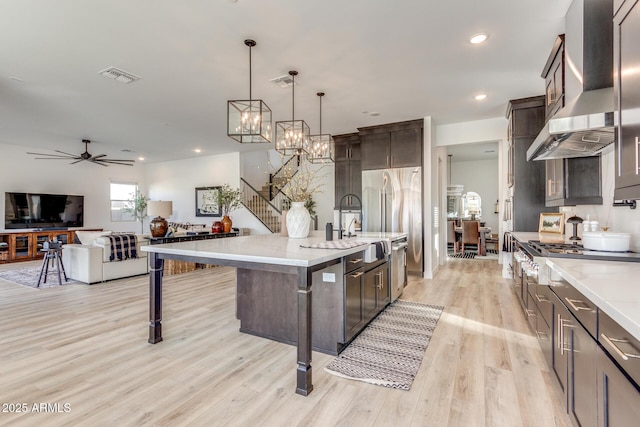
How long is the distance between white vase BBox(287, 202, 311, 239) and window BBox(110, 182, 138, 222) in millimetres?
9223

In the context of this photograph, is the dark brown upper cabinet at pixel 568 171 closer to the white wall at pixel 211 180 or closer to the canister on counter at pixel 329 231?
the canister on counter at pixel 329 231

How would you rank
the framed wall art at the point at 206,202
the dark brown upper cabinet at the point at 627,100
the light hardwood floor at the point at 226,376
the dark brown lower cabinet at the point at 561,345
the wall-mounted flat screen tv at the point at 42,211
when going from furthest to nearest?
the framed wall art at the point at 206,202 → the wall-mounted flat screen tv at the point at 42,211 → the light hardwood floor at the point at 226,376 → the dark brown lower cabinet at the point at 561,345 → the dark brown upper cabinet at the point at 627,100

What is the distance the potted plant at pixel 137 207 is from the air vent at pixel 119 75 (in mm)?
7385

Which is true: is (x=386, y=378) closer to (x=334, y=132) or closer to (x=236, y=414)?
(x=236, y=414)


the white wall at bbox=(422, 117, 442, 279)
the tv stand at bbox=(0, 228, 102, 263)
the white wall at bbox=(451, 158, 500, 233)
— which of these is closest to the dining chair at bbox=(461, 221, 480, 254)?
the white wall at bbox=(451, 158, 500, 233)

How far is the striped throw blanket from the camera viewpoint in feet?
17.8

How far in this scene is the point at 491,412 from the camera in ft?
6.24

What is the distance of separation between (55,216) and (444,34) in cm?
1033

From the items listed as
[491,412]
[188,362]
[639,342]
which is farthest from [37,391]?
[639,342]

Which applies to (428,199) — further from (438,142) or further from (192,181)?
(192,181)

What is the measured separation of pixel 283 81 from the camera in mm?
4094


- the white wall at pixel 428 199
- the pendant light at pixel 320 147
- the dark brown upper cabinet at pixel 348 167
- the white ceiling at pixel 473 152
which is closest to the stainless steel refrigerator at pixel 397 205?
the white wall at pixel 428 199

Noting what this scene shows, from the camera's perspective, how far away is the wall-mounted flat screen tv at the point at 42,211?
789 cm

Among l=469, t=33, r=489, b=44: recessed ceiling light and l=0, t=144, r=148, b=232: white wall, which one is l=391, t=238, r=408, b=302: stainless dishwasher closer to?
l=469, t=33, r=489, b=44: recessed ceiling light
